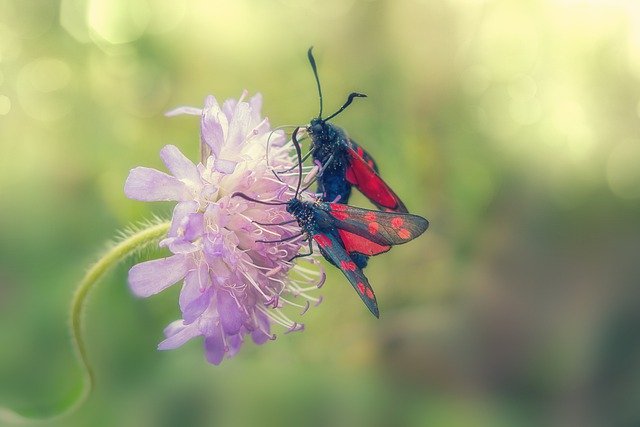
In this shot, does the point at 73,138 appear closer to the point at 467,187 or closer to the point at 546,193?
the point at 467,187

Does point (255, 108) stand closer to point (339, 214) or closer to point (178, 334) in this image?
point (339, 214)

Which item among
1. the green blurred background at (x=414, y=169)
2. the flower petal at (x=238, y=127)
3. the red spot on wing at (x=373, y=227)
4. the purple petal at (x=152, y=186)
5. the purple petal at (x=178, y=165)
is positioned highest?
the flower petal at (x=238, y=127)

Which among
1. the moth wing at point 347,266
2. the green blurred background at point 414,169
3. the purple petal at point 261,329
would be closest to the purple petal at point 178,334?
the purple petal at point 261,329

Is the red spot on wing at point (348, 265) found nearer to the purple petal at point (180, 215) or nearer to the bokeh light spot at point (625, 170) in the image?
the purple petal at point (180, 215)

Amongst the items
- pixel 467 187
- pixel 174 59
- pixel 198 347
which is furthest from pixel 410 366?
pixel 174 59

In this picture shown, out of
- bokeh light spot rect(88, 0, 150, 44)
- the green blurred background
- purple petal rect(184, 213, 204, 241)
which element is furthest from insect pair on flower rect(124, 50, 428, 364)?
bokeh light spot rect(88, 0, 150, 44)

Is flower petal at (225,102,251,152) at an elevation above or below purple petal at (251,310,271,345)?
above

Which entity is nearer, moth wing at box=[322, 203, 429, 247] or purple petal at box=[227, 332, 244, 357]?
moth wing at box=[322, 203, 429, 247]

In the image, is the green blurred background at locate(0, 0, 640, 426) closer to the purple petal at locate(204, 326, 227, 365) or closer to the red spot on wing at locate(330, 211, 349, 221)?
the purple petal at locate(204, 326, 227, 365)
